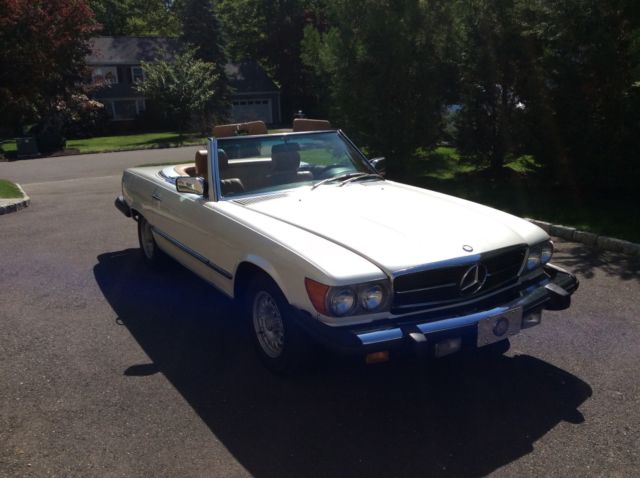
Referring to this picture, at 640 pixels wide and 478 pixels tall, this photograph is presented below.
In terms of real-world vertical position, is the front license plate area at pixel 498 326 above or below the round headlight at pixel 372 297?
below

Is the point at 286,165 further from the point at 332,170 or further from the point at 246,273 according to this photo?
the point at 246,273

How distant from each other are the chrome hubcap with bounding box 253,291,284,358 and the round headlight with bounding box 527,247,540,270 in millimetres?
1752

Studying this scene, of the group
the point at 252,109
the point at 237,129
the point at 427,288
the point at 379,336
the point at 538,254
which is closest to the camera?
the point at 379,336

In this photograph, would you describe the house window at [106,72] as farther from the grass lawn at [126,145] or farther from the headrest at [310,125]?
the headrest at [310,125]

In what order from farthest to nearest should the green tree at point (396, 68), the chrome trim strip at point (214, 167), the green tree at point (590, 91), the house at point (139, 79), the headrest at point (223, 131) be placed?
the house at point (139, 79), the green tree at point (396, 68), the green tree at point (590, 91), the headrest at point (223, 131), the chrome trim strip at point (214, 167)

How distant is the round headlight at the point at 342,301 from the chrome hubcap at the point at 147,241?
3.70 metres

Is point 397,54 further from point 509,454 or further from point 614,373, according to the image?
point 509,454

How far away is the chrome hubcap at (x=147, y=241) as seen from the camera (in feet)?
21.2

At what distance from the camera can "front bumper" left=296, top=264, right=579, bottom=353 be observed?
320cm

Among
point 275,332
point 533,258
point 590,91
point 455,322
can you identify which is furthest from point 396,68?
point 455,322

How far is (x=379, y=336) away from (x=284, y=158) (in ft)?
7.53

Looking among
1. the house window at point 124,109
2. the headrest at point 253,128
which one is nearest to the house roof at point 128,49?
the house window at point 124,109

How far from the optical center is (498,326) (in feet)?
11.4

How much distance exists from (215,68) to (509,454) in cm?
3958
